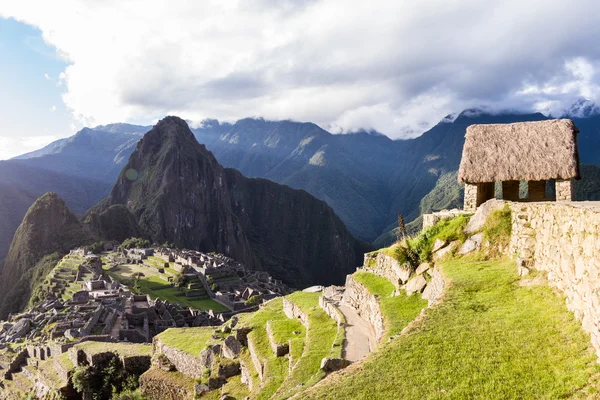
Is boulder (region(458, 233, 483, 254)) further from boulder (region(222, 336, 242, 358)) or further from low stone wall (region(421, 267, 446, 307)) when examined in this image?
boulder (region(222, 336, 242, 358))

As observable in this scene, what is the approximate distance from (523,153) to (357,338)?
10.7 m

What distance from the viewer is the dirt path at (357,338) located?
12873mm

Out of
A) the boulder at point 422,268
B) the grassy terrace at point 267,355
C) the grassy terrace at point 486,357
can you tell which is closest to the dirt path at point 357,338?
the grassy terrace at point 267,355

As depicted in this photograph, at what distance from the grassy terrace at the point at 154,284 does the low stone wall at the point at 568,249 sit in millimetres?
45505

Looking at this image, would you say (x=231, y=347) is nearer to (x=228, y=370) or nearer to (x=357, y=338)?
(x=228, y=370)

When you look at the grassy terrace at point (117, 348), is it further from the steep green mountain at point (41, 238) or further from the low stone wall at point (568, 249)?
the steep green mountain at point (41, 238)

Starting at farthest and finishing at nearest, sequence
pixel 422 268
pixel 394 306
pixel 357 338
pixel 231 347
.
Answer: pixel 231 347
pixel 422 268
pixel 357 338
pixel 394 306

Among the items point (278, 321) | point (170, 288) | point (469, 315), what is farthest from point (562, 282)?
point (170, 288)

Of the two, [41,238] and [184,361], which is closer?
[184,361]

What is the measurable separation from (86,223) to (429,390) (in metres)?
146

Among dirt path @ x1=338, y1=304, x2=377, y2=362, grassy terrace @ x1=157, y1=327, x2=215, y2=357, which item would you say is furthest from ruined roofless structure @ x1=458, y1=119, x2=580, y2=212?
grassy terrace @ x1=157, y1=327, x2=215, y2=357

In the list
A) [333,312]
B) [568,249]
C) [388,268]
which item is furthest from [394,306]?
[568,249]

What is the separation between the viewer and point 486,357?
8.05m

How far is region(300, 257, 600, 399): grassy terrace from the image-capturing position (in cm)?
707
